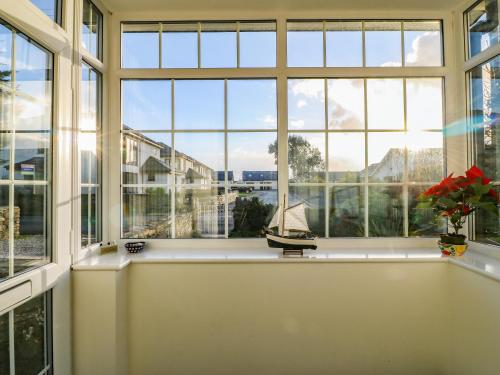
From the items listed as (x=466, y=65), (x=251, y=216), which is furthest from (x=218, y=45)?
(x=466, y=65)

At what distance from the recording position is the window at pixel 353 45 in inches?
92.1

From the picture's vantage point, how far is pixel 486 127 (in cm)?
210

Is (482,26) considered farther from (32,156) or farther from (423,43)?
(32,156)

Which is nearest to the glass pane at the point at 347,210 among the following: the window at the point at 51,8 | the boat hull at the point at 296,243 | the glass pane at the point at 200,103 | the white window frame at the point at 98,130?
the boat hull at the point at 296,243

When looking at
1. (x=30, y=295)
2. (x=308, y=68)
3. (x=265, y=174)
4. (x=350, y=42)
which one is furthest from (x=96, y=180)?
(x=350, y=42)

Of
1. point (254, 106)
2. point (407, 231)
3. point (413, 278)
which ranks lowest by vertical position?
point (413, 278)

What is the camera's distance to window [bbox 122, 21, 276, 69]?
7.66ft

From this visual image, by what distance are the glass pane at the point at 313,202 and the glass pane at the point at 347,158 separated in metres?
0.16

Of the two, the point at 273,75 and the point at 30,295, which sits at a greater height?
the point at 273,75

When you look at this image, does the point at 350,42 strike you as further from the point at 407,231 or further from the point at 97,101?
the point at 97,101

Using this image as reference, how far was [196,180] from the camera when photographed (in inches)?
92.0

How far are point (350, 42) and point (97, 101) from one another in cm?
208

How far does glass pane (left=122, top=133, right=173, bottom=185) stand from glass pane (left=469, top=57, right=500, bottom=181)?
2.39 meters

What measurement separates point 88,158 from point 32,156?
55 cm
